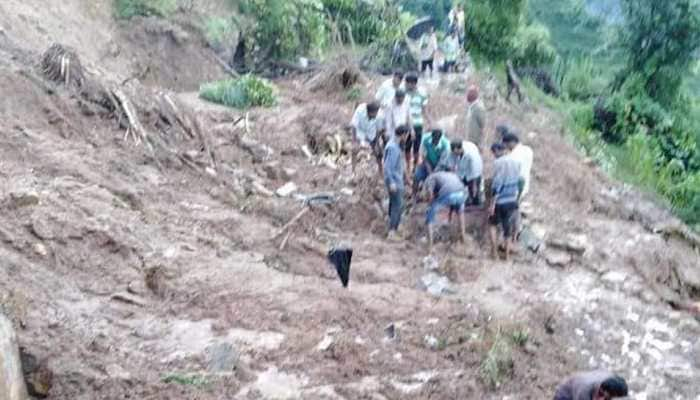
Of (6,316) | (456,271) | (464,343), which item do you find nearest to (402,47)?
(456,271)

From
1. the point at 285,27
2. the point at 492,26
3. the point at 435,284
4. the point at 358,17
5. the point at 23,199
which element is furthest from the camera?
the point at 492,26

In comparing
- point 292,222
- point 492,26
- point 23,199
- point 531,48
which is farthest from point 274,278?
point 531,48

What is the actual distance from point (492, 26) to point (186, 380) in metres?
15.7

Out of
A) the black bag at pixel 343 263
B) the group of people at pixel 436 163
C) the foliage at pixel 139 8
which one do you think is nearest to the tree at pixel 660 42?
the group of people at pixel 436 163

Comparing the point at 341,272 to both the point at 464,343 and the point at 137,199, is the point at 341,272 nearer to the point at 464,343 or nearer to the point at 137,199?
the point at 464,343

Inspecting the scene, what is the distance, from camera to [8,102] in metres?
9.95

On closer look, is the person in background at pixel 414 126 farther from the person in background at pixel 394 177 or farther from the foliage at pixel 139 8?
the foliage at pixel 139 8

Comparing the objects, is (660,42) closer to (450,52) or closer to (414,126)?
(450,52)

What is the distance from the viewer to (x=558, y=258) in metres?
10.6

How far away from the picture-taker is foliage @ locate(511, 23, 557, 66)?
21.8 metres

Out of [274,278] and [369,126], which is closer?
[274,278]

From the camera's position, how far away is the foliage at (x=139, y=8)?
16125mm

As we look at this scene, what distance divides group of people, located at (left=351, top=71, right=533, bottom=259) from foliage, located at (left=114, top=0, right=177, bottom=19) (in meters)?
6.76

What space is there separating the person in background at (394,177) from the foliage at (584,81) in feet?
43.6
